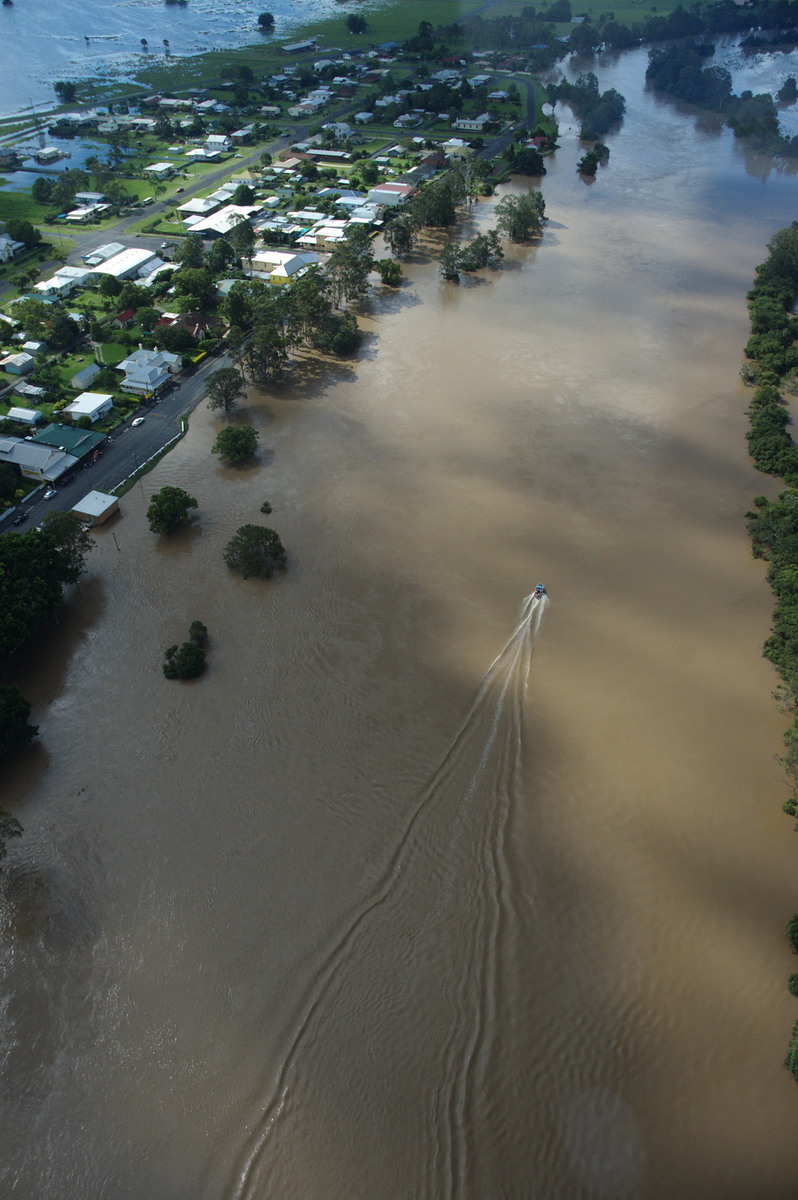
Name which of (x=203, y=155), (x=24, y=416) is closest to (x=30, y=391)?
(x=24, y=416)

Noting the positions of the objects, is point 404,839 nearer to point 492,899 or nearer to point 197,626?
point 492,899

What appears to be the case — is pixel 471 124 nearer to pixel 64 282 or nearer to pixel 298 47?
pixel 298 47

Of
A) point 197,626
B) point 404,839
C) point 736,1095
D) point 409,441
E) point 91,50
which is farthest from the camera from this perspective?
point 91,50

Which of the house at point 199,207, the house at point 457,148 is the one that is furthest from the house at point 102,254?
the house at point 457,148

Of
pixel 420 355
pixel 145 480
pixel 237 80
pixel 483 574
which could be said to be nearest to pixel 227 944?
pixel 483 574

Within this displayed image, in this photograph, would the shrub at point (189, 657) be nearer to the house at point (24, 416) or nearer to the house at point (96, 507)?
the house at point (96, 507)

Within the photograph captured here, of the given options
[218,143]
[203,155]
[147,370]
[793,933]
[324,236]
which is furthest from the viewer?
[218,143]

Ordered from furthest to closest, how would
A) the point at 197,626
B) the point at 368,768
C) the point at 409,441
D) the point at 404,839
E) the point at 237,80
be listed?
the point at 237,80 → the point at 409,441 → the point at 197,626 → the point at 368,768 → the point at 404,839
